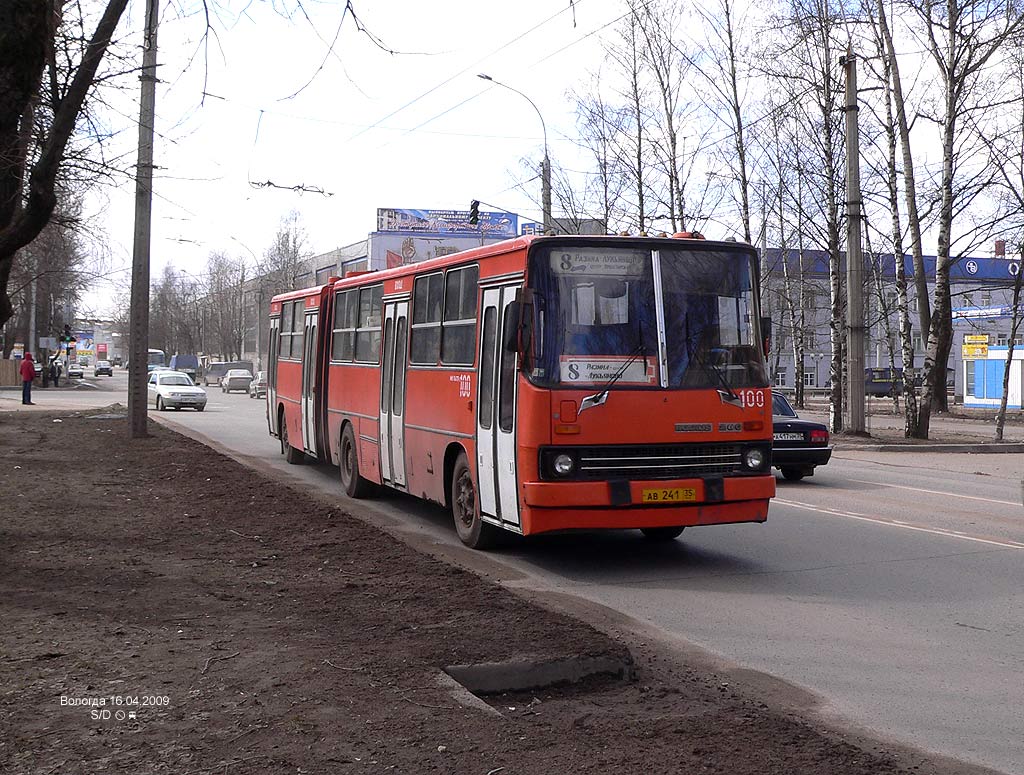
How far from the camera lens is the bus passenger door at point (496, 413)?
9.65m

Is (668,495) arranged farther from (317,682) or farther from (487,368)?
(317,682)

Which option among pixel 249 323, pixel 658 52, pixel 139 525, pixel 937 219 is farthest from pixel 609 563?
pixel 249 323

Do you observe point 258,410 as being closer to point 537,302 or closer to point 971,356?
point 971,356

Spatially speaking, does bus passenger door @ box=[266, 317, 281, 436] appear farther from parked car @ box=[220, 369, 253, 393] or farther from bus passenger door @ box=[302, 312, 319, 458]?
parked car @ box=[220, 369, 253, 393]

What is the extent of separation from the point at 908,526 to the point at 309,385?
9.17 meters

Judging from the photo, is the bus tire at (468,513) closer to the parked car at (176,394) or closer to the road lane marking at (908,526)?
the road lane marking at (908,526)

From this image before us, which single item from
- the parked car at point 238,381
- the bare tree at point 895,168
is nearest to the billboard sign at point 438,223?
the parked car at point 238,381

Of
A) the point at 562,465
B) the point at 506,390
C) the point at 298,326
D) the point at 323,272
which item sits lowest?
the point at 562,465

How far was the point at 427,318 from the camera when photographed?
12281 mm

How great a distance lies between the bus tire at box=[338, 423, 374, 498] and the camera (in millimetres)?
14820

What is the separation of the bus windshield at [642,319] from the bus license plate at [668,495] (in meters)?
0.86

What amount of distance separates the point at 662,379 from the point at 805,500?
6292mm

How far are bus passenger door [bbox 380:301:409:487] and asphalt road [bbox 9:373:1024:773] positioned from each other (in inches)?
24.0

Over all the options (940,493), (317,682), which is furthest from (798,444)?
(317,682)
